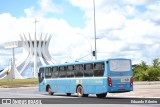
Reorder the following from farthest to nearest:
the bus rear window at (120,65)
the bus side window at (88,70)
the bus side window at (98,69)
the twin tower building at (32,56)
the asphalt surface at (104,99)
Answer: the twin tower building at (32,56)
the bus side window at (88,70)
the bus side window at (98,69)
the bus rear window at (120,65)
the asphalt surface at (104,99)

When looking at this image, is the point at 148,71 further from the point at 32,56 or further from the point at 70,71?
the point at 32,56

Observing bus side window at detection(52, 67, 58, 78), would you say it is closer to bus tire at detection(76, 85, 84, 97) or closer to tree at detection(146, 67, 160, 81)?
bus tire at detection(76, 85, 84, 97)

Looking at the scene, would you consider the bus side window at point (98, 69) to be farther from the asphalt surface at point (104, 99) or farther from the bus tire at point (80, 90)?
the bus tire at point (80, 90)

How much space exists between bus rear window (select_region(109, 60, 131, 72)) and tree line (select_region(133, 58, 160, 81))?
138 ft

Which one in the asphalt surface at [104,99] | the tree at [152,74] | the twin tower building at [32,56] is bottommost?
the asphalt surface at [104,99]

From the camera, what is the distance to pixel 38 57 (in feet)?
544

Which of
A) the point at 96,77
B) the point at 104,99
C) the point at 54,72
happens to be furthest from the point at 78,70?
the point at 104,99

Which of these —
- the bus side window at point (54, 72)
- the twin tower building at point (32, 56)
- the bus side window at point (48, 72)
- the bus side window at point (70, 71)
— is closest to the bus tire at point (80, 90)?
the bus side window at point (70, 71)

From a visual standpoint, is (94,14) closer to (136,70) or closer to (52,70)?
(52,70)

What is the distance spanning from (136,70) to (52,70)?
40.1 meters

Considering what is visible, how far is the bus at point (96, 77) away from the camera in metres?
28.3

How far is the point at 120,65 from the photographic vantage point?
95.0 ft

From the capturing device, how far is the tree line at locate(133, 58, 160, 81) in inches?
2800

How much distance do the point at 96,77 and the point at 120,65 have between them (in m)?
1.84
